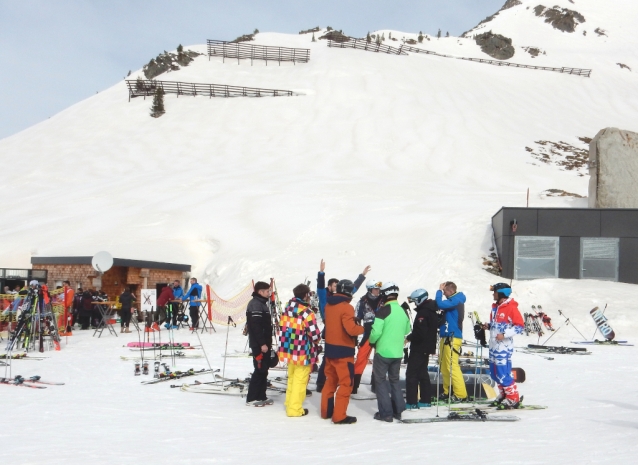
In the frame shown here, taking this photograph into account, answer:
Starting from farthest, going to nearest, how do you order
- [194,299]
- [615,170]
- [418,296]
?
1. [615,170]
2. [194,299]
3. [418,296]

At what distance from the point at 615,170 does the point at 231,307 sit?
1460cm

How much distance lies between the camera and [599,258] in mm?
20109

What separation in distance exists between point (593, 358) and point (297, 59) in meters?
56.1

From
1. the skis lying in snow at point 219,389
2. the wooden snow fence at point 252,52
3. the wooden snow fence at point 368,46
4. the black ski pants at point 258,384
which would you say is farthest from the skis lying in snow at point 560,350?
the wooden snow fence at point 368,46

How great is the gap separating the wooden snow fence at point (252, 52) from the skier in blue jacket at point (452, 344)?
194ft

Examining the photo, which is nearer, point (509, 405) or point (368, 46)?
point (509, 405)

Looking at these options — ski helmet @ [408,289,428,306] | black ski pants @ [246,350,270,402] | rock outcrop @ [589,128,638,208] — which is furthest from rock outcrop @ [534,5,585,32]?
black ski pants @ [246,350,270,402]

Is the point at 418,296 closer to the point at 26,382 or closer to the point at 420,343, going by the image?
the point at 420,343

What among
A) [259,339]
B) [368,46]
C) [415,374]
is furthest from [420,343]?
[368,46]

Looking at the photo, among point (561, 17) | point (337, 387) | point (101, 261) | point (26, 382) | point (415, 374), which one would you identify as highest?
point (561, 17)

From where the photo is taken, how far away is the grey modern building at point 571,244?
19984 millimetres

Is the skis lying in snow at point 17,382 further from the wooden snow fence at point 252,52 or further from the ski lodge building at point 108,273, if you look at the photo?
the wooden snow fence at point 252,52

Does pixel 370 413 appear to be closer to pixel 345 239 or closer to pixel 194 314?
pixel 194 314

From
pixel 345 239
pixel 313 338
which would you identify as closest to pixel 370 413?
pixel 313 338
